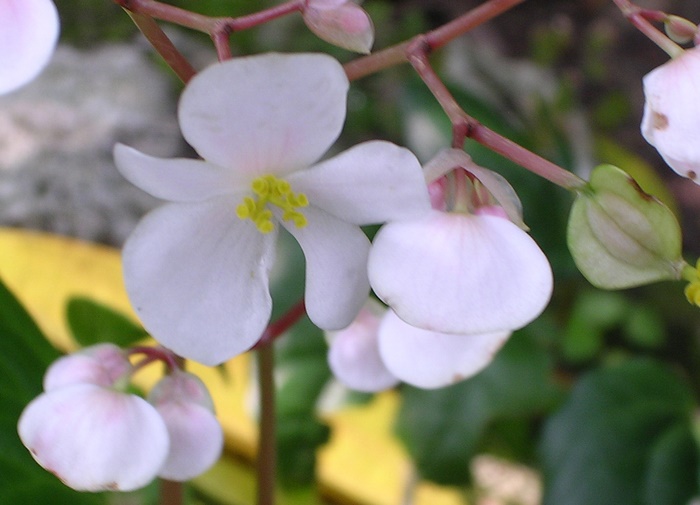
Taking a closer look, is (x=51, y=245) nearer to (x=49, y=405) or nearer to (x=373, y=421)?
(x=373, y=421)

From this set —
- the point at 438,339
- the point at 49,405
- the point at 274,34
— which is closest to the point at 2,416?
the point at 49,405

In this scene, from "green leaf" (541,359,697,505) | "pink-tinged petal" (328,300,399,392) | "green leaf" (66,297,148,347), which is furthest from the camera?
"green leaf" (541,359,697,505)

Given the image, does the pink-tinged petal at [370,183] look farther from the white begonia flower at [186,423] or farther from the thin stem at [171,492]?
the thin stem at [171,492]

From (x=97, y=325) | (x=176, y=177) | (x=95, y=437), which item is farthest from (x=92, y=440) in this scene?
(x=97, y=325)

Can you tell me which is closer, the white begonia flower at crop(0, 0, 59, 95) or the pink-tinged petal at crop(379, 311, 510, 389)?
the white begonia flower at crop(0, 0, 59, 95)

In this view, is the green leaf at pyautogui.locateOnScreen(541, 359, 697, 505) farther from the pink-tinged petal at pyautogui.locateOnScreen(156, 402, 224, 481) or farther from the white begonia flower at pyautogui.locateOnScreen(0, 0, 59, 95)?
the white begonia flower at pyautogui.locateOnScreen(0, 0, 59, 95)

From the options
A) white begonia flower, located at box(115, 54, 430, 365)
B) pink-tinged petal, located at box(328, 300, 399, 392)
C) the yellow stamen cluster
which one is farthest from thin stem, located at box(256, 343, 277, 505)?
the yellow stamen cluster

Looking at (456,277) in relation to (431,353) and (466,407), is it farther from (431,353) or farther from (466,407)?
(466,407)

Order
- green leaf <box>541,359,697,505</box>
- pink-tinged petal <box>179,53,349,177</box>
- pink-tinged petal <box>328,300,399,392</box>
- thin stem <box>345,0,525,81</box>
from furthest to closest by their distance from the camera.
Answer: green leaf <box>541,359,697,505</box>
pink-tinged petal <box>328,300,399,392</box>
thin stem <box>345,0,525,81</box>
pink-tinged petal <box>179,53,349,177</box>
